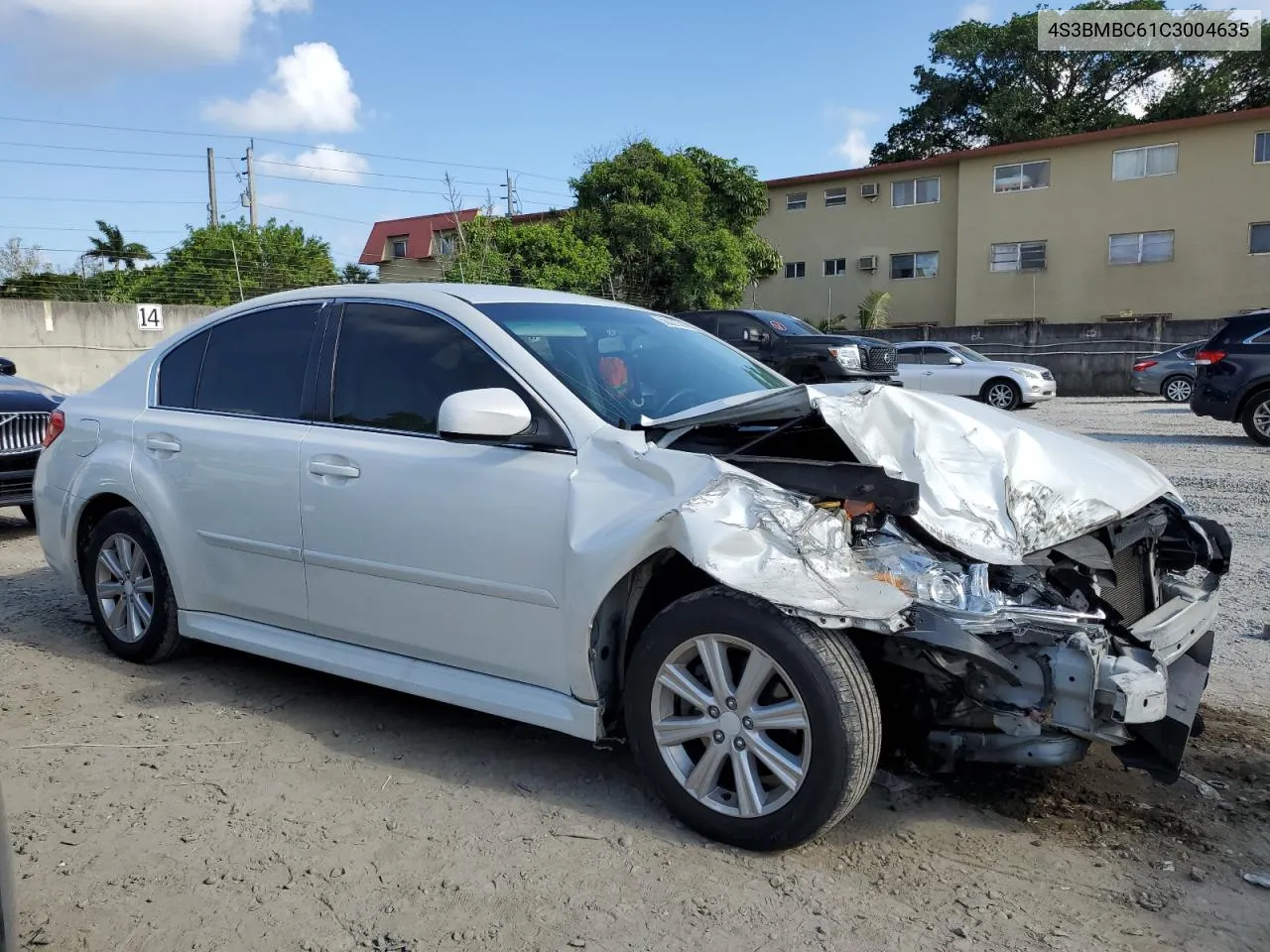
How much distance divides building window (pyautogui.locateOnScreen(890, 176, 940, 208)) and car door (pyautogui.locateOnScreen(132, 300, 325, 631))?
115ft

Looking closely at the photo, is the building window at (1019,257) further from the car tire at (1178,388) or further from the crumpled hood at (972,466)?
the crumpled hood at (972,466)

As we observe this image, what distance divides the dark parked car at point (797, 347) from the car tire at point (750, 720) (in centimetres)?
963

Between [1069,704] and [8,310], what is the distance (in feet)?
64.0

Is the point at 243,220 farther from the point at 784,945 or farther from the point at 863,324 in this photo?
the point at 784,945

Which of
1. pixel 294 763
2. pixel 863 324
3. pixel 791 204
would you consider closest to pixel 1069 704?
pixel 294 763

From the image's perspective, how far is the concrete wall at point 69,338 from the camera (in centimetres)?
1780

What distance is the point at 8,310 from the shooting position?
1762 cm

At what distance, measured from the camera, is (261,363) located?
173 inches

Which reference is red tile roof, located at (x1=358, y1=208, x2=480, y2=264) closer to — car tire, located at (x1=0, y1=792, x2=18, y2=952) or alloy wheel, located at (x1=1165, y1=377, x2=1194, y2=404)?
alloy wheel, located at (x1=1165, y1=377, x2=1194, y2=404)

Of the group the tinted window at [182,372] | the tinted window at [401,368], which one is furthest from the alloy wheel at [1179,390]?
the tinted window at [182,372]

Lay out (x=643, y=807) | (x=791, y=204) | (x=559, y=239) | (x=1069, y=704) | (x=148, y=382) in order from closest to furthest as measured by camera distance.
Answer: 1. (x=1069, y=704)
2. (x=643, y=807)
3. (x=148, y=382)
4. (x=559, y=239)
5. (x=791, y=204)

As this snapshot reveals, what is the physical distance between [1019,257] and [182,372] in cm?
3417

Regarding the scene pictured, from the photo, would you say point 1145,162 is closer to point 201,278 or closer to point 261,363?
point 201,278

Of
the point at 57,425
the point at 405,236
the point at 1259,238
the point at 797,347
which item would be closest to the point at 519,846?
the point at 57,425
